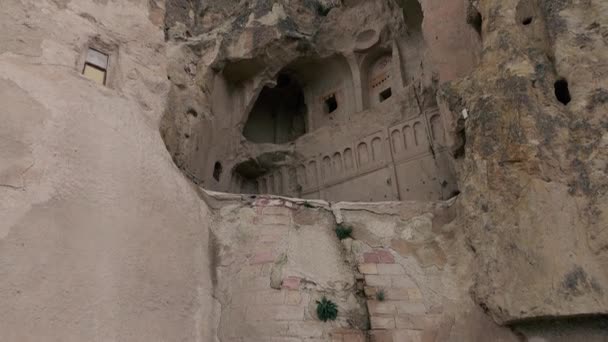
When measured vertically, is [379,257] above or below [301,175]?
below

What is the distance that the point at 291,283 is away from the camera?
698 cm

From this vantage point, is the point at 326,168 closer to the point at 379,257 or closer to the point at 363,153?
the point at 363,153

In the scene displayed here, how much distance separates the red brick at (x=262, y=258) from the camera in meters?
7.23

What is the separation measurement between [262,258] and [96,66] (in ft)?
12.9

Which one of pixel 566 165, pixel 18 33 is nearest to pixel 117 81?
pixel 18 33

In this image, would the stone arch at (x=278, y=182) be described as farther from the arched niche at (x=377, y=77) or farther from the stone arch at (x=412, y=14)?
the stone arch at (x=412, y=14)

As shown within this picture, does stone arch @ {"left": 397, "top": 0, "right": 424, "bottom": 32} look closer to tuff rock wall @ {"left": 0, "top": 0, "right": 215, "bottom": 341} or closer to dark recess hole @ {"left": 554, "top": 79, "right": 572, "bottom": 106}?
dark recess hole @ {"left": 554, "top": 79, "right": 572, "bottom": 106}

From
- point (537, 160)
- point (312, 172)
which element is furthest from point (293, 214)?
point (312, 172)

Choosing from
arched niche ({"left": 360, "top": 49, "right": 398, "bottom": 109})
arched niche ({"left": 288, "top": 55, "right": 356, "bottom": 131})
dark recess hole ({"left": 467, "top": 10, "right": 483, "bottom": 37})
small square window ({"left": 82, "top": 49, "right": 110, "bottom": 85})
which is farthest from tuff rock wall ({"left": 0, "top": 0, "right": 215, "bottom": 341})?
arched niche ({"left": 360, "top": 49, "right": 398, "bottom": 109})

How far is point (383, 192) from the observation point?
11.3 metres

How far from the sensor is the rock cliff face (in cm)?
580

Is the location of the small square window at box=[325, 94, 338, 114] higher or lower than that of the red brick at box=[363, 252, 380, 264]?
higher

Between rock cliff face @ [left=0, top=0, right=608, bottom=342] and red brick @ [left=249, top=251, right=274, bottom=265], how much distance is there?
0.03 m

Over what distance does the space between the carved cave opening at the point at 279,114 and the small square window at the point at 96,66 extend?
271 inches
